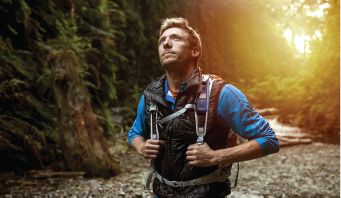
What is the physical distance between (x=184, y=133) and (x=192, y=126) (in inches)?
2.7

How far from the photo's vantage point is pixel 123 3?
14344 millimetres

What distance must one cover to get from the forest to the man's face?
14.1 feet

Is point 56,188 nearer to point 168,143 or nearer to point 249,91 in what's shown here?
point 168,143

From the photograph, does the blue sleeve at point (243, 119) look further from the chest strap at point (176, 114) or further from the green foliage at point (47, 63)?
the green foliage at point (47, 63)

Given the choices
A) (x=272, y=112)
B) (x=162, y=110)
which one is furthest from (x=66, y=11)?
(x=272, y=112)

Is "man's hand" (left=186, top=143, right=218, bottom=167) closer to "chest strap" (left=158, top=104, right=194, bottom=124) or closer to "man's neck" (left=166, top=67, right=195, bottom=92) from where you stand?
"chest strap" (left=158, top=104, right=194, bottom=124)

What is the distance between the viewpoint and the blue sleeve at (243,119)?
2.08 metres

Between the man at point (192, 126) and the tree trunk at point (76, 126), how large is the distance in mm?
4676

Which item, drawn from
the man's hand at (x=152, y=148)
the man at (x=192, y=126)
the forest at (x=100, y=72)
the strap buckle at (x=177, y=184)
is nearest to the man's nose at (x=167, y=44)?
the man at (x=192, y=126)

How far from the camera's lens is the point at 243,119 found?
209 cm

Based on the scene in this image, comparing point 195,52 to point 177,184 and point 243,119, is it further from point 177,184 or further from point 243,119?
point 177,184

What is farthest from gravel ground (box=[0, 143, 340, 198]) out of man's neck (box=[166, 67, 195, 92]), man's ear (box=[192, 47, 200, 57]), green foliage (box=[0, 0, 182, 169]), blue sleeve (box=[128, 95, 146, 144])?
man's ear (box=[192, 47, 200, 57])

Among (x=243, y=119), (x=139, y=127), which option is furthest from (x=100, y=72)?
(x=243, y=119)

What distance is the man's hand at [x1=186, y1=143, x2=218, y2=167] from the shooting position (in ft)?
6.65
